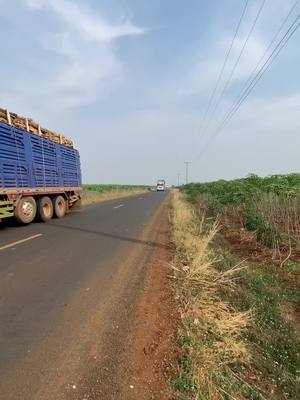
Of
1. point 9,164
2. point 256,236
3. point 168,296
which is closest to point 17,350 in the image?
point 168,296

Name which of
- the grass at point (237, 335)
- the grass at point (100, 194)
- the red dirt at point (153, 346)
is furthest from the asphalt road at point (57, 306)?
the grass at point (100, 194)

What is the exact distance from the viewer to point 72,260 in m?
8.39

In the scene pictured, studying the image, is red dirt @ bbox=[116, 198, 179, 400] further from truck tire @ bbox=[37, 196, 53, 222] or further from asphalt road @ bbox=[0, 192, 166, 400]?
truck tire @ bbox=[37, 196, 53, 222]

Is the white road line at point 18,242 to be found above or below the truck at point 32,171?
below

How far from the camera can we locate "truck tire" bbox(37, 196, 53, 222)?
53.8ft

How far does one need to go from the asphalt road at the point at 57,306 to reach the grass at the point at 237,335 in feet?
3.03

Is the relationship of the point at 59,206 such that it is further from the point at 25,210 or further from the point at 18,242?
the point at 18,242

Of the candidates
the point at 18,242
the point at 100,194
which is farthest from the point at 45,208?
the point at 100,194

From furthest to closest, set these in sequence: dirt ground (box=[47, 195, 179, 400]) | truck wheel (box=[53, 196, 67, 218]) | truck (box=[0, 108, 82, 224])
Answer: truck wheel (box=[53, 196, 67, 218]) < truck (box=[0, 108, 82, 224]) < dirt ground (box=[47, 195, 179, 400])

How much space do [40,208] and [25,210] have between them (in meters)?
1.39

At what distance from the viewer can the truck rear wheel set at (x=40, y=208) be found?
1464cm

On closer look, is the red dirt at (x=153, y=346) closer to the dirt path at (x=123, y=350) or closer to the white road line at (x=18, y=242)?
the dirt path at (x=123, y=350)

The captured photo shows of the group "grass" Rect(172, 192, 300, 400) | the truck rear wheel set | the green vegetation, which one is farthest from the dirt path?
the truck rear wheel set

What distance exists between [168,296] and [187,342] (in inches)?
70.5
